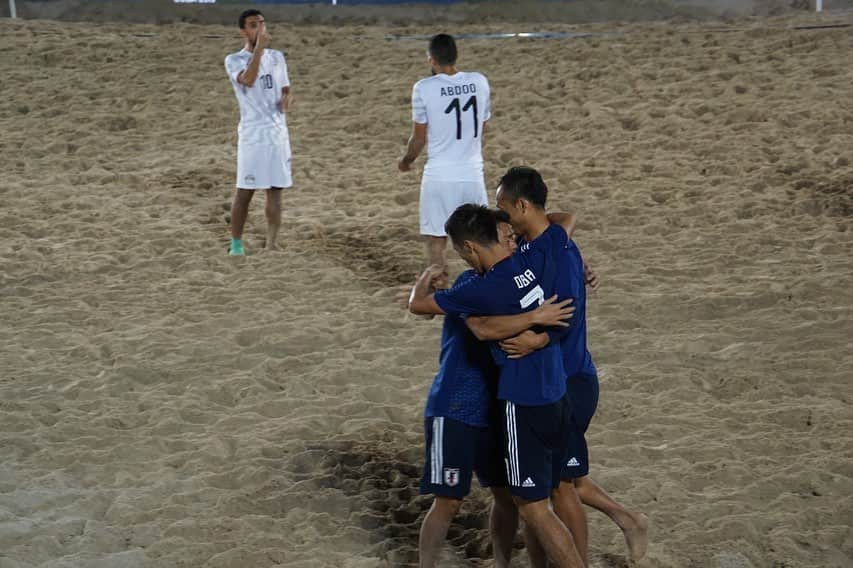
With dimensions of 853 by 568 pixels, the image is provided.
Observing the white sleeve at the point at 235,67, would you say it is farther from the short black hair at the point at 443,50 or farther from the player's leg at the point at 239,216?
the short black hair at the point at 443,50

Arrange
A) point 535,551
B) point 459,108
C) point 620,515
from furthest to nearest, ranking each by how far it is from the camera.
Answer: point 459,108 < point 620,515 < point 535,551

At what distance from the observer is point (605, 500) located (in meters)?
5.01

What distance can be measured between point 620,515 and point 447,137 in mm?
3453

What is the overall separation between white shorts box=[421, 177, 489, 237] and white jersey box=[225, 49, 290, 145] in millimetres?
1979

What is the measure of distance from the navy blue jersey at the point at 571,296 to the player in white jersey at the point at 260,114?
4.86 m

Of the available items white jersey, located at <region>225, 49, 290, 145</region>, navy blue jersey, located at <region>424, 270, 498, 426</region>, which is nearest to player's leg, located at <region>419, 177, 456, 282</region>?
white jersey, located at <region>225, 49, 290, 145</region>

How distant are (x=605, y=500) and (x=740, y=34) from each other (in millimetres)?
11092

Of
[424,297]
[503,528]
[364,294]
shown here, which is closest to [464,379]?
[424,297]

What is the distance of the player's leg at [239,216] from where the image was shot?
9453 mm

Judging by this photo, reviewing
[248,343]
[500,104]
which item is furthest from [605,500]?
[500,104]

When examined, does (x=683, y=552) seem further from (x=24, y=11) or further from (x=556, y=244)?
(x=24, y=11)

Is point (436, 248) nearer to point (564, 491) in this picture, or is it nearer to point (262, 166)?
point (262, 166)

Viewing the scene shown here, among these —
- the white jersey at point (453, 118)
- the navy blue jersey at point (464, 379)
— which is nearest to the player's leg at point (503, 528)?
the navy blue jersey at point (464, 379)

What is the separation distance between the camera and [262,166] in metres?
9.31
